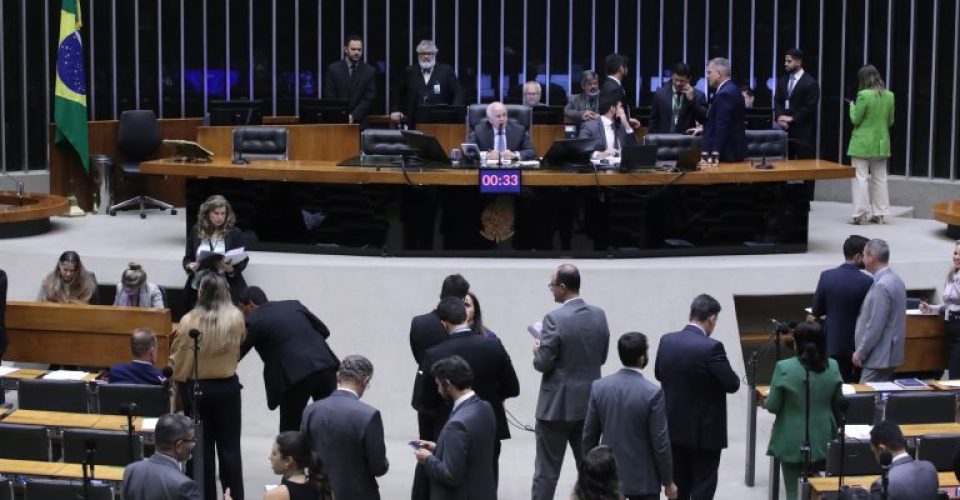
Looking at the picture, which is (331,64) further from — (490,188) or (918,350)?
(918,350)

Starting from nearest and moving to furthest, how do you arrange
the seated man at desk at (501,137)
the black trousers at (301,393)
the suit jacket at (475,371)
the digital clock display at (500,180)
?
1. the suit jacket at (475,371)
2. the black trousers at (301,393)
3. the digital clock display at (500,180)
4. the seated man at desk at (501,137)

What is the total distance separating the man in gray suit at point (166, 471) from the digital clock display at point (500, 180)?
551cm

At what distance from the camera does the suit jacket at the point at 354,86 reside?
55.4 ft

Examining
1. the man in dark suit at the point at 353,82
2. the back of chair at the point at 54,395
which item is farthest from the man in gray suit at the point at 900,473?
the man in dark suit at the point at 353,82

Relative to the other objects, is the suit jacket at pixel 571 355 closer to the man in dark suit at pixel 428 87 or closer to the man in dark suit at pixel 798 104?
the man in dark suit at pixel 798 104

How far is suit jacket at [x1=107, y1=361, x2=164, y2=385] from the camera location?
945 cm

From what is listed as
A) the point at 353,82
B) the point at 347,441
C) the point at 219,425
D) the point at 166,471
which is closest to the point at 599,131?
the point at 353,82

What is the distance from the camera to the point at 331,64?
1773 centimetres

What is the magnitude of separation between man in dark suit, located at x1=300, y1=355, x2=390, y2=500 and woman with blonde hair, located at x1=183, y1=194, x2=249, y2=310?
3.75 metres

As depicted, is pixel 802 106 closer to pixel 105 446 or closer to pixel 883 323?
pixel 883 323

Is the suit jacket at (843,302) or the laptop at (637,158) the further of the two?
the laptop at (637,158)

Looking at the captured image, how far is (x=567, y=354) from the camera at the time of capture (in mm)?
9102

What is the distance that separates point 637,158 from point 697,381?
4.15m

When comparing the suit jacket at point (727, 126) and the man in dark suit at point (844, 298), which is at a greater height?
the suit jacket at point (727, 126)
